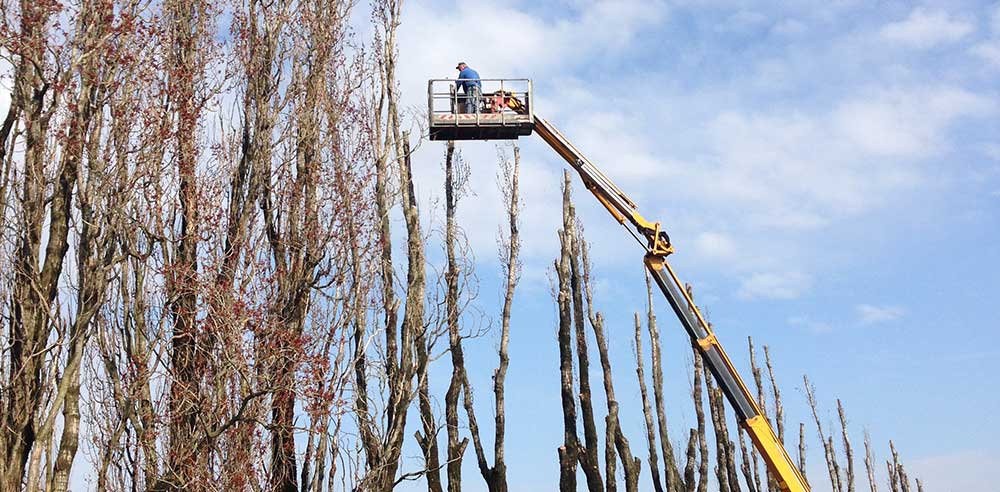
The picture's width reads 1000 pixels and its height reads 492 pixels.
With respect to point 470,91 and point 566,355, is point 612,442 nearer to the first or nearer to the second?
point 566,355

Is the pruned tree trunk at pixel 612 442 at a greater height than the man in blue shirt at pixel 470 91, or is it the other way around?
the man in blue shirt at pixel 470 91

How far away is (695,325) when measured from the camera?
1339 centimetres

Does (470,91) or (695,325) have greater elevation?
(470,91)

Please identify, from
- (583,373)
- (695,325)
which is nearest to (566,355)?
(583,373)

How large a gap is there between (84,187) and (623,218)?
7044 mm

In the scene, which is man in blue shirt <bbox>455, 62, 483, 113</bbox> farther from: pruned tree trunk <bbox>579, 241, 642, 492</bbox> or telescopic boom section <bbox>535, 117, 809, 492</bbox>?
pruned tree trunk <bbox>579, 241, 642, 492</bbox>

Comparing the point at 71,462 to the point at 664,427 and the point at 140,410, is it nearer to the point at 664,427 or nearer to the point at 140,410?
the point at 140,410

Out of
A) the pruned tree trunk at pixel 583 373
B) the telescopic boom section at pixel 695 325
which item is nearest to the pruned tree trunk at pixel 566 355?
the pruned tree trunk at pixel 583 373

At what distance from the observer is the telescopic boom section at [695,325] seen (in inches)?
529

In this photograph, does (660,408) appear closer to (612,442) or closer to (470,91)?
(612,442)

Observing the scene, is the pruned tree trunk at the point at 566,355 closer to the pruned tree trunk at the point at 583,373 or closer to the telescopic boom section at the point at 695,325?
the pruned tree trunk at the point at 583,373

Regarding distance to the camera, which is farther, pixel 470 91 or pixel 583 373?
pixel 583 373

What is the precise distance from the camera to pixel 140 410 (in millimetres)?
10180

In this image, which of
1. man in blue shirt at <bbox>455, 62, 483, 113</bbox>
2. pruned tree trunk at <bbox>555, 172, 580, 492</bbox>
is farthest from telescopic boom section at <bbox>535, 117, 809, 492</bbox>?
pruned tree trunk at <bbox>555, 172, 580, 492</bbox>
